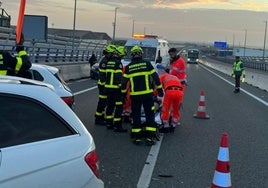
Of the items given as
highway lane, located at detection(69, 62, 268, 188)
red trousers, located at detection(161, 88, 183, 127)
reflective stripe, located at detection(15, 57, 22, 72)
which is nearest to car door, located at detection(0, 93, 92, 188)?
highway lane, located at detection(69, 62, 268, 188)

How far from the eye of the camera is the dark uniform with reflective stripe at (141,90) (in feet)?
31.4

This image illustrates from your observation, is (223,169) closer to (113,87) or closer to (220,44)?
(113,87)

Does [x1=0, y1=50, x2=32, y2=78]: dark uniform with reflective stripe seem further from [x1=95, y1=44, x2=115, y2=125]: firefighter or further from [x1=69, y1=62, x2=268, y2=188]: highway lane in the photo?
[x1=95, y1=44, x2=115, y2=125]: firefighter

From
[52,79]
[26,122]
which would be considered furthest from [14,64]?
[26,122]

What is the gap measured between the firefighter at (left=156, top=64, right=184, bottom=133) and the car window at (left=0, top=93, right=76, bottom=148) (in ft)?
23.3

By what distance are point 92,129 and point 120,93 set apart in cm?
99

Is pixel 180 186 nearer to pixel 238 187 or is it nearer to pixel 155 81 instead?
pixel 238 187

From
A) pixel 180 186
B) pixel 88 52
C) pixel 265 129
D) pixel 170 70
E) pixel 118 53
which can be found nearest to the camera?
pixel 180 186

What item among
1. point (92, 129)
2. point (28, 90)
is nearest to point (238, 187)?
point (28, 90)

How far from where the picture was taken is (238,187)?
6.75 metres

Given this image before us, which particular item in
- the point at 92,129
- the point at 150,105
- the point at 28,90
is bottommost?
the point at 92,129

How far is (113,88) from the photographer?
36.0ft

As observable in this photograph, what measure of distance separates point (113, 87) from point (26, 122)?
755cm

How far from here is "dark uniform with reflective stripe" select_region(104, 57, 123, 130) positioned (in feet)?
35.5
